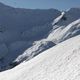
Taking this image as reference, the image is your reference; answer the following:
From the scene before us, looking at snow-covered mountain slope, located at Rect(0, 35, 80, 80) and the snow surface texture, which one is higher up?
the snow surface texture

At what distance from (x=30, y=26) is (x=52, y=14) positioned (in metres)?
15.1

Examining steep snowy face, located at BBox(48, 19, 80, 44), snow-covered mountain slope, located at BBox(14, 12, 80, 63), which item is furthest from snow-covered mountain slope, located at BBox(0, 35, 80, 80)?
steep snowy face, located at BBox(48, 19, 80, 44)

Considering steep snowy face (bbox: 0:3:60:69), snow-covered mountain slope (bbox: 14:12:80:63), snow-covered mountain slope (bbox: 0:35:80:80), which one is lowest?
snow-covered mountain slope (bbox: 0:35:80:80)

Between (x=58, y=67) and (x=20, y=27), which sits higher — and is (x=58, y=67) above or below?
below

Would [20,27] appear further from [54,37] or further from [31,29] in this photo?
[54,37]

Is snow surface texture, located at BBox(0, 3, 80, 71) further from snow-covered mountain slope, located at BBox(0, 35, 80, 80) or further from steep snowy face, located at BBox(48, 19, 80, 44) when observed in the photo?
snow-covered mountain slope, located at BBox(0, 35, 80, 80)

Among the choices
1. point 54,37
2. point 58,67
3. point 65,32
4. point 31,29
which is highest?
point 31,29

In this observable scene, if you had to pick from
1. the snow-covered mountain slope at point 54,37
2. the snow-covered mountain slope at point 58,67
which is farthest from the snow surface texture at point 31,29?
the snow-covered mountain slope at point 58,67

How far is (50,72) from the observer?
21.2 m

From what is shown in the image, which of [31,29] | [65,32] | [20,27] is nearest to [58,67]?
[65,32]

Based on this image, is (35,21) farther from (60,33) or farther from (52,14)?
(60,33)

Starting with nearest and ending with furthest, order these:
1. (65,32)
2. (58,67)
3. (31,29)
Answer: (58,67)
(65,32)
(31,29)

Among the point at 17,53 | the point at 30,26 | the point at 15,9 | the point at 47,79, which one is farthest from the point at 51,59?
the point at 15,9

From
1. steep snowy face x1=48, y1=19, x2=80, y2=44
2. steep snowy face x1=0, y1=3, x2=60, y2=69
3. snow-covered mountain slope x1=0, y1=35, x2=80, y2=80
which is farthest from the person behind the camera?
steep snowy face x1=0, y1=3, x2=60, y2=69
